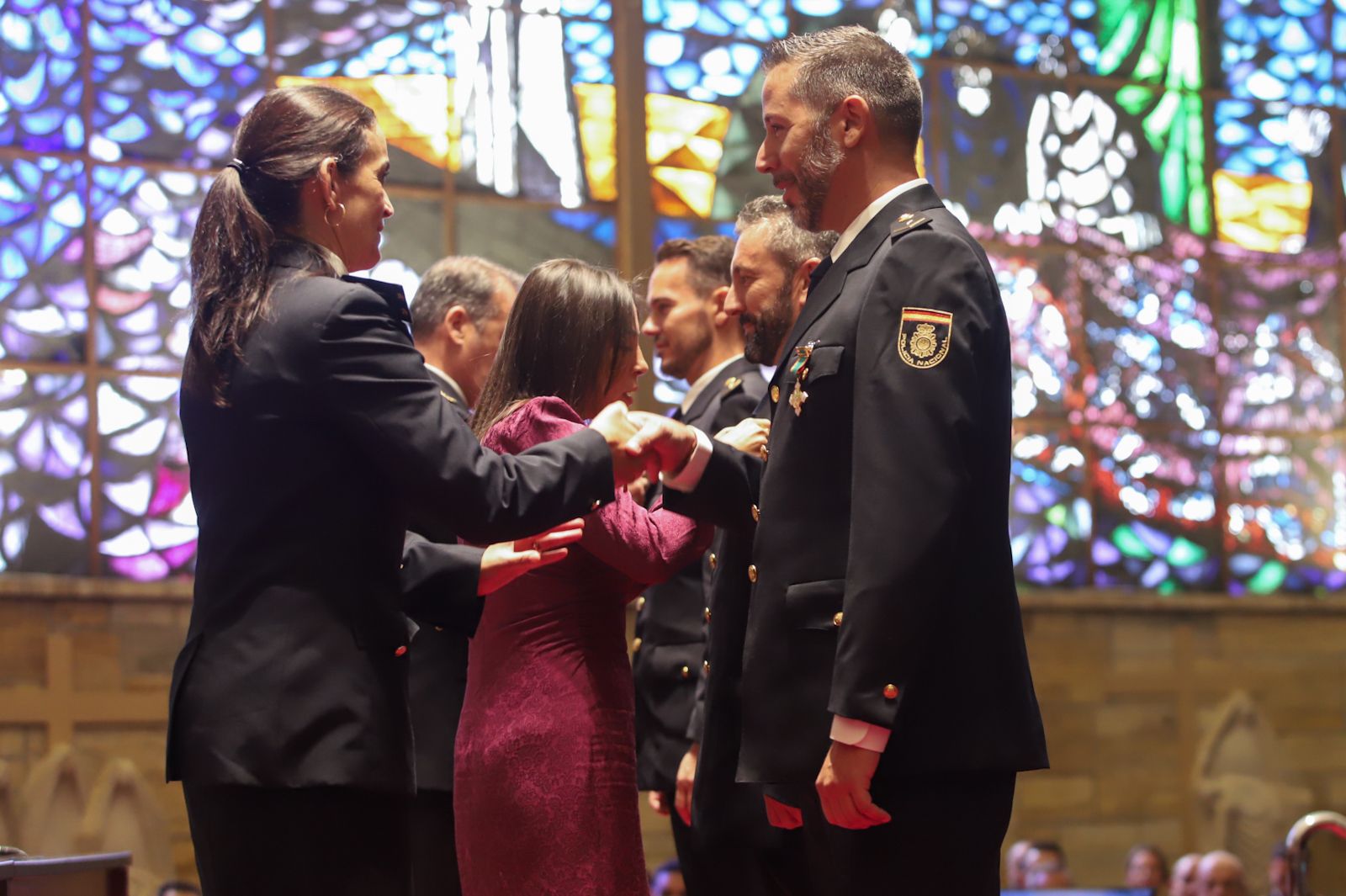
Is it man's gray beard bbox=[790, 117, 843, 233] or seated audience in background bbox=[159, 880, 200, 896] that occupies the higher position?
man's gray beard bbox=[790, 117, 843, 233]

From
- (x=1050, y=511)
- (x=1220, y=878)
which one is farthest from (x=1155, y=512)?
(x=1220, y=878)

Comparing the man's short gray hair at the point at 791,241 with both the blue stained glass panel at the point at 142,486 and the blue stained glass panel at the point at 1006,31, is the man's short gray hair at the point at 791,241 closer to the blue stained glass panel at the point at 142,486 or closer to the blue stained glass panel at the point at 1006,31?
the blue stained glass panel at the point at 142,486

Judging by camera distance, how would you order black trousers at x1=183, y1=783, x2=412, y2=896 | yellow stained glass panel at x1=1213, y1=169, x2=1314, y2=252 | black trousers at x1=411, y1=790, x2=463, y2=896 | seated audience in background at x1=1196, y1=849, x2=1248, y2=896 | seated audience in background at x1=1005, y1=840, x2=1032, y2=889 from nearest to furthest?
black trousers at x1=183, y1=783, x2=412, y2=896 → black trousers at x1=411, y1=790, x2=463, y2=896 → seated audience in background at x1=1196, y1=849, x2=1248, y2=896 → seated audience in background at x1=1005, y1=840, x2=1032, y2=889 → yellow stained glass panel at x1=1213, y1=169, x2=1314, y2=252

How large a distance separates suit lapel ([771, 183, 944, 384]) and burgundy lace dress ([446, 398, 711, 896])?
0.38m

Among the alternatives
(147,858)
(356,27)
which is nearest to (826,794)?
(147,858)

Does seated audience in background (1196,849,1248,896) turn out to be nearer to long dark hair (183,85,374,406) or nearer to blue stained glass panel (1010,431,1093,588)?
blue stained glass panel (1010,431,1093,588)

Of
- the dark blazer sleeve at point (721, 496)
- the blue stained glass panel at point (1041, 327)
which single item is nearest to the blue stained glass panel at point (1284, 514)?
the blue stained glass panel at point (1041, 327)

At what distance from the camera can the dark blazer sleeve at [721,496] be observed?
247 cm

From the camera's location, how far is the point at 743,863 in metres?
2.94

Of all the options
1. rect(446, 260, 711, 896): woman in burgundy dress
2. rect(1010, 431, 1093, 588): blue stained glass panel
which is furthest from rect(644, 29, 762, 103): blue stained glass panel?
rect(446, 260, 711, 896): woman in burgundy dress

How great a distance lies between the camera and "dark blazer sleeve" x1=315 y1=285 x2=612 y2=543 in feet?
6.37

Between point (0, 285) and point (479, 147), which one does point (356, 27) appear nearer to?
point (479, 147)

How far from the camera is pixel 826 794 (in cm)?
196

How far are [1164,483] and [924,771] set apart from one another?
5.79 meters
